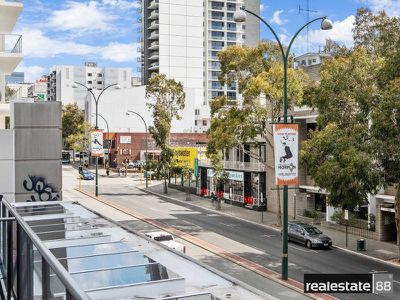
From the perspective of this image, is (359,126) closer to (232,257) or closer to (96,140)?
(232,257)

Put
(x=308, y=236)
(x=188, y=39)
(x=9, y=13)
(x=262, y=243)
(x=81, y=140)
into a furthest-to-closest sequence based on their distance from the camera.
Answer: (x=188, y=39), (x=81, y=140), (x=262, y=243), (x=308, y=236), (x=9, y=13)

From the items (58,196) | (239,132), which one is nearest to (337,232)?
(239,132)

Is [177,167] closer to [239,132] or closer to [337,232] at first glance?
[239,132]

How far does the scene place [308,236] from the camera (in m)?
30.3

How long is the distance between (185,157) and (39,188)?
42.2 m

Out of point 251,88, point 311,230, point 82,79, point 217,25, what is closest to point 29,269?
point 311,230

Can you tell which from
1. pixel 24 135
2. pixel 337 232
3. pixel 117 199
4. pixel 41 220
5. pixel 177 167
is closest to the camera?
pixel 41 220

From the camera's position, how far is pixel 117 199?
52.2 m

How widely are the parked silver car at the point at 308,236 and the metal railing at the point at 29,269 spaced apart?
81.4 feet

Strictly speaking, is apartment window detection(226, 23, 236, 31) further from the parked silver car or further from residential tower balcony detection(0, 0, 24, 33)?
residential tower balcony detection(0, 0, 24, 33)

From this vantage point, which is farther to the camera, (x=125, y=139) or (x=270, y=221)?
(x=125, y=139)

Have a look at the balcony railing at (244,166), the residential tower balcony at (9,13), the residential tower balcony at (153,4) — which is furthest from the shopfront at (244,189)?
the residential tower balcony at (153,4)

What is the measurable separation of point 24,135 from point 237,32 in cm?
12528

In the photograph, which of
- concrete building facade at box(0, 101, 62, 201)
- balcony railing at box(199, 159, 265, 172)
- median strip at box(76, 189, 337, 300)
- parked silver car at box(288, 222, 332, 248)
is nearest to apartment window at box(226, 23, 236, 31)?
balcony railing at box(199, 159, 265, 172)
